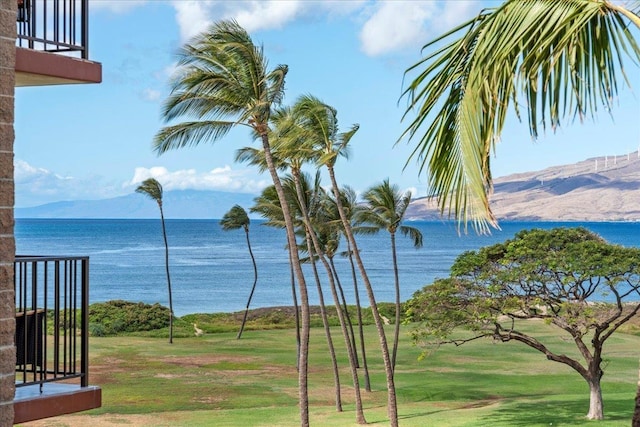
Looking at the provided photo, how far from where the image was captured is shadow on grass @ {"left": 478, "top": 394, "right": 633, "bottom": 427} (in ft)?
80.8

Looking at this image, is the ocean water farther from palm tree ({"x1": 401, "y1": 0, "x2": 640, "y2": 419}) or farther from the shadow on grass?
palm tree ({"x1": 401, "y1": 0, "x2": 640, "y2": 419})

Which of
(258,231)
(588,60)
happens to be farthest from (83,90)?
(588,60)

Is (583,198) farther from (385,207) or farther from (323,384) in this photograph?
(385,207)

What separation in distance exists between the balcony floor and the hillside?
15904 cm

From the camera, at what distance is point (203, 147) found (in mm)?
162875

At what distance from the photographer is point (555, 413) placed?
26.0m

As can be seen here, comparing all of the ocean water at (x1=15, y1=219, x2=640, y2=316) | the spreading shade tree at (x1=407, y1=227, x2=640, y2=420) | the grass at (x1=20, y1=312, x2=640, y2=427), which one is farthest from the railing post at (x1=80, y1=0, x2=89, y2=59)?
the ocean water at (x1=15, y1=219, x2=640, y2=316)

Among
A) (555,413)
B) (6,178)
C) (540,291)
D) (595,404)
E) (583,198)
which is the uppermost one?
(583,198)

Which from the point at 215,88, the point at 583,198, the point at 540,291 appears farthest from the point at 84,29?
the point at 583,198

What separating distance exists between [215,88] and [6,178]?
13075 mm

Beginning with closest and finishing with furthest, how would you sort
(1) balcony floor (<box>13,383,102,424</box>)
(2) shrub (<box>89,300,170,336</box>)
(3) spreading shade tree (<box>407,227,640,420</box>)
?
(1) balcony floor (<box>13,383,102,424</box>) → (3) spreading shade tree (<box>407,227,640,420</box>) → (2) shrub (<box>89,300,170,336</box>)

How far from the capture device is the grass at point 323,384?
26.9 meters

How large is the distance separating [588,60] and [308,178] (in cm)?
2501

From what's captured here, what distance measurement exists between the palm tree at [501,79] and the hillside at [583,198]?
161 metres
